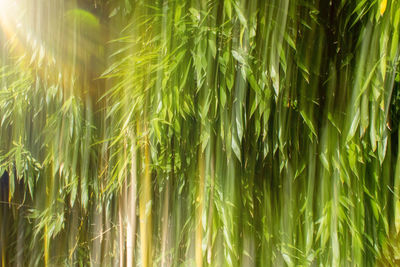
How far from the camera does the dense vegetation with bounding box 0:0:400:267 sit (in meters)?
0.74

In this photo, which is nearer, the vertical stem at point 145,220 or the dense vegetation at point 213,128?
the dense vegetation at point 213,128

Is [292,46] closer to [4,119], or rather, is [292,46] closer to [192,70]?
[192,70]

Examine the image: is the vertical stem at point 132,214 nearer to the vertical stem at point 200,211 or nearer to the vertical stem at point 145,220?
the vertical stem at point 145,220

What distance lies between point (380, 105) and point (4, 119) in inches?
38.1

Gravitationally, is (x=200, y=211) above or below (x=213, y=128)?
below

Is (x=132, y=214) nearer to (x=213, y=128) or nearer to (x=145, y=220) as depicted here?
(x=145, y=220)

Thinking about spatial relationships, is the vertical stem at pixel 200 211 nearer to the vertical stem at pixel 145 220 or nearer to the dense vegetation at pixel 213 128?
the dense vegetation at pixel 213 128

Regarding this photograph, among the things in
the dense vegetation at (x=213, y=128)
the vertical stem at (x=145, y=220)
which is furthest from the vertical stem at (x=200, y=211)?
the vertical stem at (x=145, y=220)

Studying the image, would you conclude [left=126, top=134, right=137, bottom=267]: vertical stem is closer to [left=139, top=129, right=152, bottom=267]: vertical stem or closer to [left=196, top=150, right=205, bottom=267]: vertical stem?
[left=139, top=129, right=152, bottom=267]: vertical stem

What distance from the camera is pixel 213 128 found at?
2.60ft

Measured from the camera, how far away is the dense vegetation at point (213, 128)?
74 centimetres

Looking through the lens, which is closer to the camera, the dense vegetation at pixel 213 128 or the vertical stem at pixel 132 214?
the dense vegetation at pixel 213 128

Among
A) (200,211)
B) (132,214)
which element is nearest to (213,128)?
(200,211)

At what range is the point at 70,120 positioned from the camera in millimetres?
920
